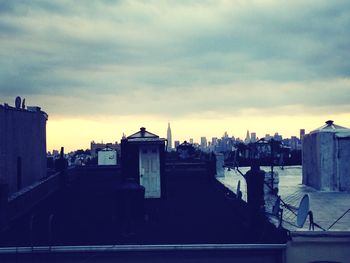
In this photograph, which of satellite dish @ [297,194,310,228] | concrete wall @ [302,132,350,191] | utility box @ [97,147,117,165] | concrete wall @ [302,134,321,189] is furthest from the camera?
utility box @ [97,147,117,165]

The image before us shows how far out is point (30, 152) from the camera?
25.5m

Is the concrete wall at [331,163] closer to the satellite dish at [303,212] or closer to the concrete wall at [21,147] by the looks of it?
the satellite dish at [303,212]

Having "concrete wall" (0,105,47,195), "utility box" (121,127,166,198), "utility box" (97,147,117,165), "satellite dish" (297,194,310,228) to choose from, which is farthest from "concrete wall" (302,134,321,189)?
"utility box" (97,147,117,165)

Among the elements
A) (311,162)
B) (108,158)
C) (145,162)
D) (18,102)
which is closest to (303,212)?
(145,162)

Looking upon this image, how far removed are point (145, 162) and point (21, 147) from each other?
19.6 ft

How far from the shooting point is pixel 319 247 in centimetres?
1125

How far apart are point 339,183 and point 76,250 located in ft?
46.1

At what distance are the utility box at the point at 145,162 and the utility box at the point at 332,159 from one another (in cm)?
682

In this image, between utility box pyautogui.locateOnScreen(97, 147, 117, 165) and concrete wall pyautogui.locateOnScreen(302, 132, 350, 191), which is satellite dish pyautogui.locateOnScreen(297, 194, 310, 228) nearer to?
concrete wall pyautogui.locateOnScreen(302, 132, 350, 191)

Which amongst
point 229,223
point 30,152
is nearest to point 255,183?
point 229,223

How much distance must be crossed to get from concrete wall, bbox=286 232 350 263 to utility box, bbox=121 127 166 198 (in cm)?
1034

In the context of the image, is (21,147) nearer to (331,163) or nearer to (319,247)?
(331,163)

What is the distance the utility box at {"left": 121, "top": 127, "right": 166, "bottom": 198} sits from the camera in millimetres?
21188

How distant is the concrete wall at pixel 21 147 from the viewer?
20.3m
